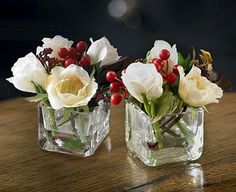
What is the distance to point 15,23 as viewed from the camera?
2.63 meters

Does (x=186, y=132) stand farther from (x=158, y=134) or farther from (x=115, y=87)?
(x=115, y=87)

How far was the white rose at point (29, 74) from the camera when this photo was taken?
1.23m

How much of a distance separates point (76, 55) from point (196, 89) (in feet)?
0.99

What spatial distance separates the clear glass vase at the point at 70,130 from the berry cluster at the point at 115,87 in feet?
0.31

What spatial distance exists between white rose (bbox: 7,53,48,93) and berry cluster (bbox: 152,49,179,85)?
252 millimetres

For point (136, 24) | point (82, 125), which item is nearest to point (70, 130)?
point (82, 125)

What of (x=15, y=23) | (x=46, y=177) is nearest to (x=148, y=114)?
(x=46, y=177)

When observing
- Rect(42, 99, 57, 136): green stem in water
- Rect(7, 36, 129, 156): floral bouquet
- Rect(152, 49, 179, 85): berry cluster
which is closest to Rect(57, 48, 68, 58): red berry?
Rect(7, 36, 129, 156): floral bouquet

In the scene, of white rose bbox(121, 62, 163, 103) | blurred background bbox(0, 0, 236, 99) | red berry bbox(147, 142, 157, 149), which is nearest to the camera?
white rose bbox(121, 62, 163, 103)

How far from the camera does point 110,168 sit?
48.5 inches

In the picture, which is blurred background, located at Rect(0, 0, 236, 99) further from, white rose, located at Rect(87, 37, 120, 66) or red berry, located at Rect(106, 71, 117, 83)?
red berry, located at Rect(106, 71, 117, 83)

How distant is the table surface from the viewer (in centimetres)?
115

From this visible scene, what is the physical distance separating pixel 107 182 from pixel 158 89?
0.22 m

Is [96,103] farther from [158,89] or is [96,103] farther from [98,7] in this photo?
[98,7]
